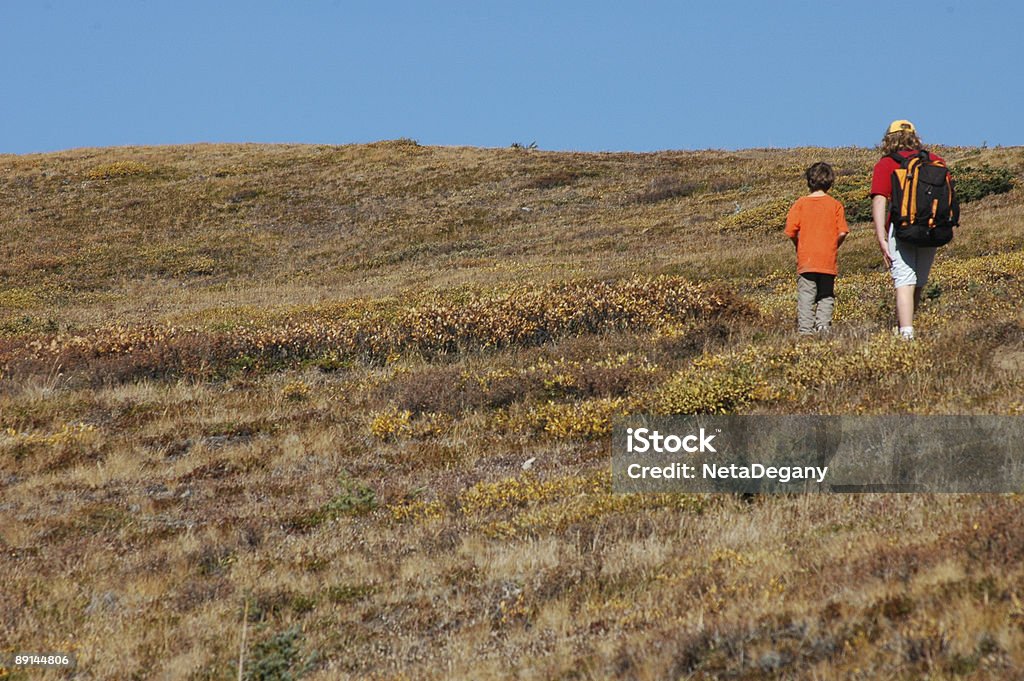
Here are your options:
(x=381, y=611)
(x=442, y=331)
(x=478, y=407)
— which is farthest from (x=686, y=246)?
(x=381, y=611)

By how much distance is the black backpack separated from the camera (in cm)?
1000

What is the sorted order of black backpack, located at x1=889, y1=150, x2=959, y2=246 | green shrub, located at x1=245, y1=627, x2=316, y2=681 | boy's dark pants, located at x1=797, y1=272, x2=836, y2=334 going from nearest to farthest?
green shrub, located at x1=245, y1=627, x2=316, y2=681 < black backpack, located at x1=889, y1=150, x2=959, y2=246 < boy's dark pants, located at x1=797, y1=272, x2=836, y2=334

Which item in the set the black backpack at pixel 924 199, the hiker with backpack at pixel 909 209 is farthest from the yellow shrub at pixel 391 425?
the black backpack at pixel 924 199

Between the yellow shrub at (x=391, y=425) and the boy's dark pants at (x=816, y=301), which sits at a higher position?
the boy's dark pants at (x=816, y=301)

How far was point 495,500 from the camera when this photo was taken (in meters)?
8.31

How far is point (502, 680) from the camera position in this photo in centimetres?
525

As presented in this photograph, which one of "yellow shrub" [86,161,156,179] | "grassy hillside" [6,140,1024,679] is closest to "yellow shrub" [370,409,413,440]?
"grassy hillside" [6,140,1024,679]

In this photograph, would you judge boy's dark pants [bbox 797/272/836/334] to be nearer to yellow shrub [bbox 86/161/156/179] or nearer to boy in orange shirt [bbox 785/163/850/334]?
boy in orange shirt [bbox 785/163/850/334]

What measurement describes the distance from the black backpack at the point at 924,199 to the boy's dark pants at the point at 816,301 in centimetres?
193

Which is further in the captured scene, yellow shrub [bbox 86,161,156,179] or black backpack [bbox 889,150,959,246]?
yellow shrub [bbox 86,161,156,179]

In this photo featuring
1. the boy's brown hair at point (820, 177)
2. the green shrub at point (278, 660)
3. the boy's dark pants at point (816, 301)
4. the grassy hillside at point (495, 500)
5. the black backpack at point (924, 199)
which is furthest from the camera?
the boy's dark pants at point (816, 301)

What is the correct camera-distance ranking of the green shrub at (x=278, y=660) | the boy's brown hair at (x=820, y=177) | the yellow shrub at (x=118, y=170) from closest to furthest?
the green shrub at (x=278, y=660), the boy's brown hair at (x=820, y=177), the yellow shrub at (x=118, y=170)

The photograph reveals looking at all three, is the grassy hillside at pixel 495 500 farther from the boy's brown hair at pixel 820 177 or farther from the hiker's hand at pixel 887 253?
the boy's brown hair at pixel 820 177

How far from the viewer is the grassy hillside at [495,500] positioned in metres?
5.16
